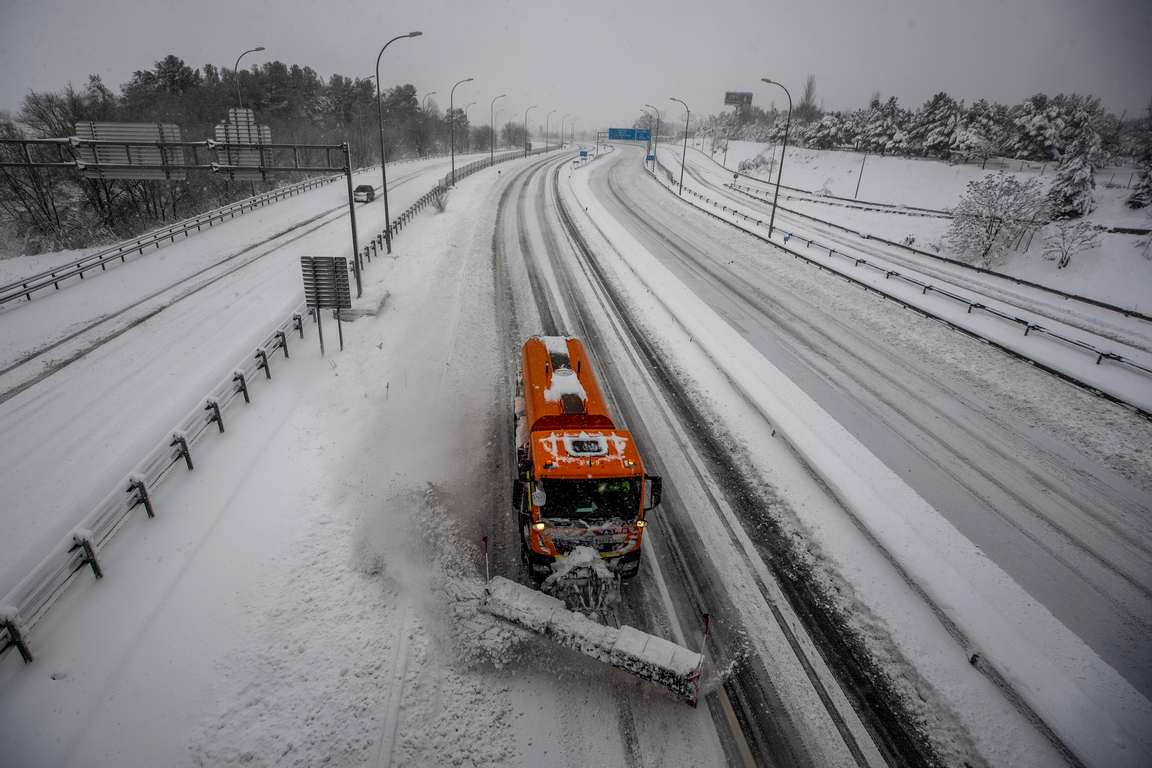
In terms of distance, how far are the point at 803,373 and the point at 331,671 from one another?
1548 centimetres

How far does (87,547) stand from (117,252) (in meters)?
27.1

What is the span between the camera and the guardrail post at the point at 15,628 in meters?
6.32

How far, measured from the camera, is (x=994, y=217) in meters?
32.1

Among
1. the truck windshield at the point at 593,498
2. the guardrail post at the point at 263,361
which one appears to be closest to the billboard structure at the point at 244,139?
the guardrail post at the point at 263,361

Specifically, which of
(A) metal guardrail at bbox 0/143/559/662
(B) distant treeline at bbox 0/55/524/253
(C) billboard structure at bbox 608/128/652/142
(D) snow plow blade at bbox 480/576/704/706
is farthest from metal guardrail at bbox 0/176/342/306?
(C) billboard structure at bbox 608/128/652/142

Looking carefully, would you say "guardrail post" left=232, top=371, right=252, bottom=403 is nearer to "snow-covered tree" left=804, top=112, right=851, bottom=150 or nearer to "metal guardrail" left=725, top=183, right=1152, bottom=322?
"metal guardrail" left=725, top=183, right=1152, bottom=322

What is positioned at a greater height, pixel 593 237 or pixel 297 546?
pixel 593 237

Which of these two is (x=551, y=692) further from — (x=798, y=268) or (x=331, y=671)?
(x=798, y=268)

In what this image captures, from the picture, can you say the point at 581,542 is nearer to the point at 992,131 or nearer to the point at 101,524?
the point at 101,524

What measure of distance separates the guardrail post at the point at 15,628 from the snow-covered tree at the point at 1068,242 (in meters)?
45.2

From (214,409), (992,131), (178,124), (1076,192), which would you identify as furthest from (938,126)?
(178,124)

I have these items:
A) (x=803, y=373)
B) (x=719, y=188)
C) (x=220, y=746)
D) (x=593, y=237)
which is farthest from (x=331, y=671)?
(x=719, y=188)

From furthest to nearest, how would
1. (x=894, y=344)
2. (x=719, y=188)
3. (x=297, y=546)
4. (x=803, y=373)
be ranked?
(x=719, y=188) → (x=894, y=344) → (x=803, y=373) → (x=297, y=546)

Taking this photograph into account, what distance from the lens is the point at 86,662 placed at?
672 centimetres
